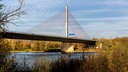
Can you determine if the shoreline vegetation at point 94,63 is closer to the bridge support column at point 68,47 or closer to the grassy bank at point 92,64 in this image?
the grassy bank at point 92,64

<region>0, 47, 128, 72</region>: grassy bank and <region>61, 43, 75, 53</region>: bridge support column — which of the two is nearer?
<region>0, 47, 128, 72</region>: grassy bank

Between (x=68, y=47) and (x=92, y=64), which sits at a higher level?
(x=68, y=47)

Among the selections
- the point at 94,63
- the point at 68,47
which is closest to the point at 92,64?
the point at 94,63

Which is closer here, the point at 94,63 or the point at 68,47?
the point at 94,63

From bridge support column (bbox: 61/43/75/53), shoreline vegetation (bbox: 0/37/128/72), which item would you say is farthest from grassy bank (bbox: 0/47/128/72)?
bridge support column (bbox: 61/43/75/53)

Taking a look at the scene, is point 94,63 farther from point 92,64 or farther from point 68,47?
point 68,47

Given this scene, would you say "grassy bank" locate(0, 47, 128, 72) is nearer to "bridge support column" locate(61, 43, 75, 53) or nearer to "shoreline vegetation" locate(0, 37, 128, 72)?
"shoreline vegetation" locate(0, 37, 128, 72)

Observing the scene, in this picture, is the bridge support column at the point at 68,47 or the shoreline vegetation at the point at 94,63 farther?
the bridge support column at the point at 68,47

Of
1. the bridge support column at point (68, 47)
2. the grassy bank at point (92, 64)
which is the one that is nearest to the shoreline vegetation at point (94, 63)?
the grassy bank at point (92, 64)

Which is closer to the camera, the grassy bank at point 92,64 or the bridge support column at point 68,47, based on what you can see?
the grassy bank at point 92,64

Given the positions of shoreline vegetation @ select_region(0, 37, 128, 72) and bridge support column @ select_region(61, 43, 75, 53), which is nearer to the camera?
shoreline vegetation @ select_region(0, 37, 128, 72)

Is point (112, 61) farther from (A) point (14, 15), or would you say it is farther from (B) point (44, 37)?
(B) point (44, 37)

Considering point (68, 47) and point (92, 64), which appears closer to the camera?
point (92, 64)

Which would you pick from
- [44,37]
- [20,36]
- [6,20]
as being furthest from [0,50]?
[44,37]
